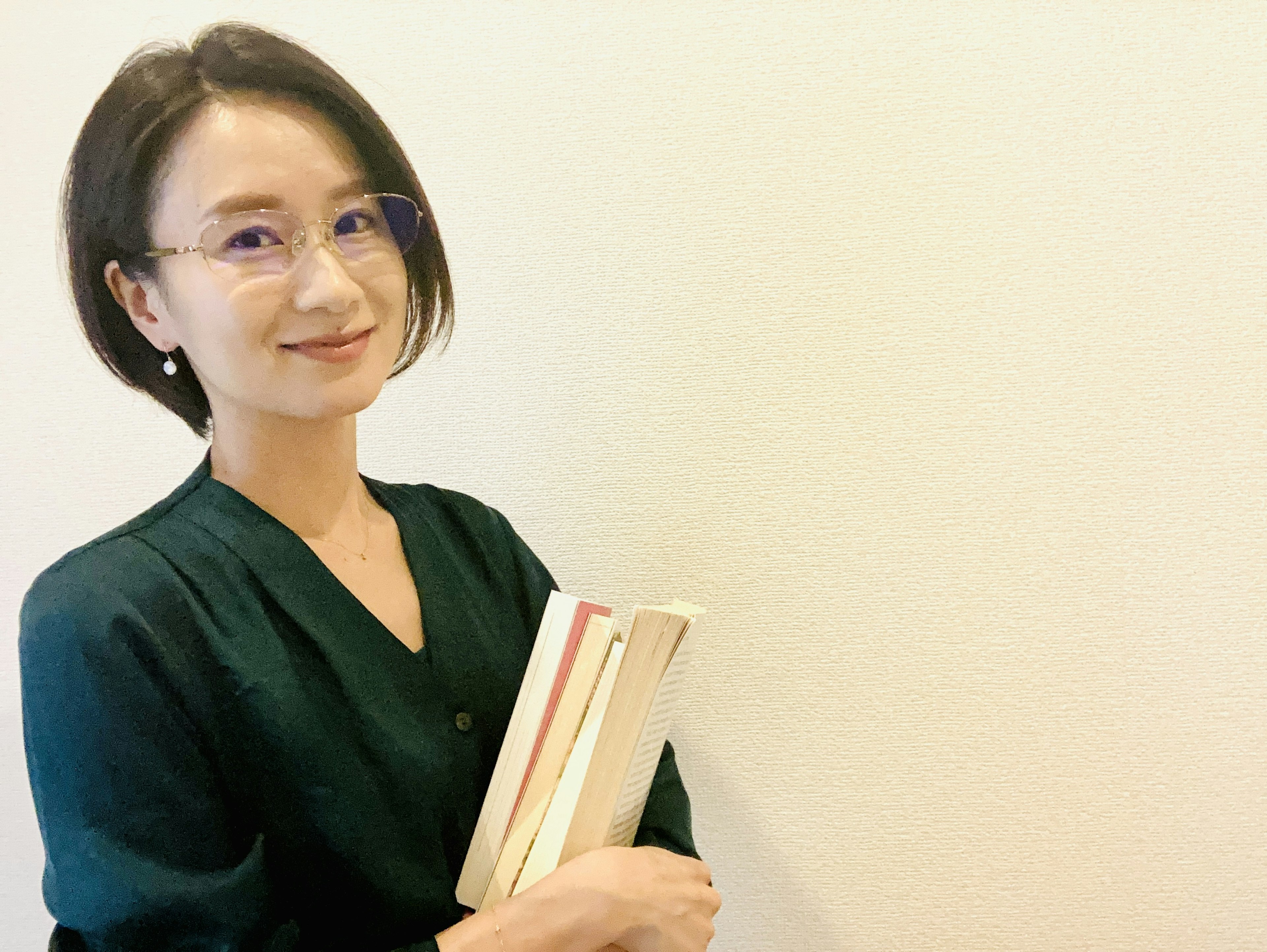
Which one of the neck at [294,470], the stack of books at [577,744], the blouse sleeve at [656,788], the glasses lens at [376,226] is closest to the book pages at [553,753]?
the stack of books at [577,744]

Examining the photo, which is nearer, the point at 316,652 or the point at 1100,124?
the point at 316,652

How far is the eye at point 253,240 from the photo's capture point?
608 mm

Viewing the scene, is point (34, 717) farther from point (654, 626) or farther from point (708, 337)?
point (708, 337)

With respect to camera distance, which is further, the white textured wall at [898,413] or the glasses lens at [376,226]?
the white textured wall at [898,413]

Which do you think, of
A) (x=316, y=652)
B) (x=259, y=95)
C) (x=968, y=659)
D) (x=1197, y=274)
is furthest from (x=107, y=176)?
(x=1197, y=274)

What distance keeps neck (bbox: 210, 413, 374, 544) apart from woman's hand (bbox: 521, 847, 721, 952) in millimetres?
318

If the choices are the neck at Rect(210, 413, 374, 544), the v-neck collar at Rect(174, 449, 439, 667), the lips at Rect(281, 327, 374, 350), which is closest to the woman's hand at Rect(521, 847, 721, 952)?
the v-neck collar at Rect(174, 449, 439, 667)

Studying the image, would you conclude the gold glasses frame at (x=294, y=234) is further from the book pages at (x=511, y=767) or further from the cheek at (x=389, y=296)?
the book pages at (x=511, y=767)

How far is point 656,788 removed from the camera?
2.48ft

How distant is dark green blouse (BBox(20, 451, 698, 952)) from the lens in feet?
1.71

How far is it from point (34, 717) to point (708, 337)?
665mm

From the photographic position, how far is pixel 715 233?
2.94 ft

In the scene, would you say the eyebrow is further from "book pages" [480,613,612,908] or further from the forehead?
"book pages" [480,613,612,908]

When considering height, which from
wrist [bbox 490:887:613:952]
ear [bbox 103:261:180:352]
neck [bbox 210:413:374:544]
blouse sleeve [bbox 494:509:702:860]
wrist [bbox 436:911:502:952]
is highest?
ear [bbox 103:261:180:352]
